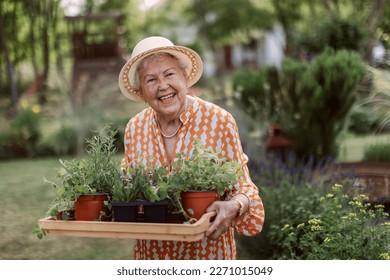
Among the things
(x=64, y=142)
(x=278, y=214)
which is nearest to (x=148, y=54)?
(x=278, y=214)

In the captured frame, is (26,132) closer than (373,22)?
Yes

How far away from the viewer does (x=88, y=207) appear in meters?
1.93

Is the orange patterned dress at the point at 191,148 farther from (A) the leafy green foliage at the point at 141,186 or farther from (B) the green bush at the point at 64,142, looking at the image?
(B) the green bush at the point at 64,142

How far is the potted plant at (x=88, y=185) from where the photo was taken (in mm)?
1937

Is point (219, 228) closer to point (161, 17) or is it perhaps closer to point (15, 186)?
point (15, 186)

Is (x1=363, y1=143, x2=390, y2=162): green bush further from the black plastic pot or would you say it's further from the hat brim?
the black plastic pot

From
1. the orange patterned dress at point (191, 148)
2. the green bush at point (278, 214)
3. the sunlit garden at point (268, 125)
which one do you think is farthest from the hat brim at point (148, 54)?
the green bush at point (278, 214)

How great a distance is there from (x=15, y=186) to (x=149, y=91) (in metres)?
5.35

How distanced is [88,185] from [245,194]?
21.0 inches

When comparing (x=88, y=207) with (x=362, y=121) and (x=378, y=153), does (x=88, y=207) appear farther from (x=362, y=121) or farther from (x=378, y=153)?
(x=362, y=121)

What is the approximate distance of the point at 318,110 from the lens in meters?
5.79

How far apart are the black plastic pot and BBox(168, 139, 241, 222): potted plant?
0.18 ft

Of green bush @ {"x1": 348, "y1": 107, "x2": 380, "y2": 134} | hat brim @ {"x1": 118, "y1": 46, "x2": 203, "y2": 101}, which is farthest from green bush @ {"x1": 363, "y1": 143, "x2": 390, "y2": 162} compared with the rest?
green bush @ {"x1": 348, "y1": 107, "x2": 380, "y2": 134}

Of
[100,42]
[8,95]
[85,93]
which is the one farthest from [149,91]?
[100,42]
